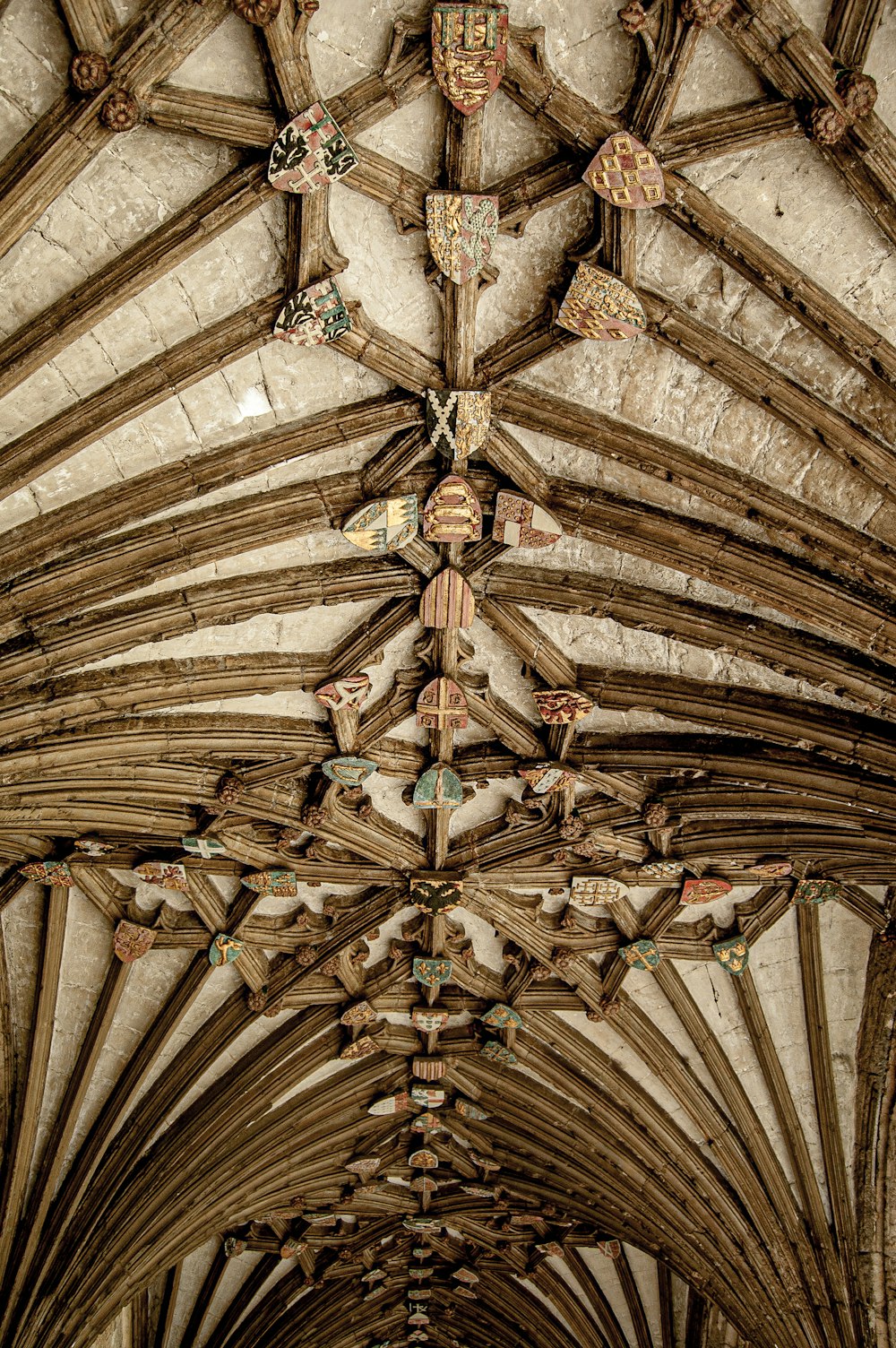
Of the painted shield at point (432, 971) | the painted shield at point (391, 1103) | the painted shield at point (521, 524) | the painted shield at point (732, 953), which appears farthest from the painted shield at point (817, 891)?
the painted shield at point (391, 1103)

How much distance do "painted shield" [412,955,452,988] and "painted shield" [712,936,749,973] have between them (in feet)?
9.47

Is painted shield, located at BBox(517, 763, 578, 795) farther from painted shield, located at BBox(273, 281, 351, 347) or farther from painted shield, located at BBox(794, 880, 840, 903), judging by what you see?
painted shield, located at BBox(273, 281, 351, 347)

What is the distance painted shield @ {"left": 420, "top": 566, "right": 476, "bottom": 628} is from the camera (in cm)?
899

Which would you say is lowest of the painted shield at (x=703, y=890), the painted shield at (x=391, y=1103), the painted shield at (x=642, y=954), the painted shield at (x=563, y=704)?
the painted shield at (x=391, y=1103)

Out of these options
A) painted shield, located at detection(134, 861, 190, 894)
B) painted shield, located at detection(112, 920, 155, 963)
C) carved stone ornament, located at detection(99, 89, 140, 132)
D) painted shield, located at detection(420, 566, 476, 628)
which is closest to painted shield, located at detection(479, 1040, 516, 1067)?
painted shield, located at detection(112, 920, 155, 963)

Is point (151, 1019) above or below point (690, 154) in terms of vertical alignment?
below

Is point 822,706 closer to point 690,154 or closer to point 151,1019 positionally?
point 690,154

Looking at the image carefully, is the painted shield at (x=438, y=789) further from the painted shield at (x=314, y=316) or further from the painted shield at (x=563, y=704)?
the painted shield at (x=314, y=316)

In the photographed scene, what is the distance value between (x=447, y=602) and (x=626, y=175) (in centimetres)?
348

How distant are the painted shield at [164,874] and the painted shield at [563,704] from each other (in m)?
3.99

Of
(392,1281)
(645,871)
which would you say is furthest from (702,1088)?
(392,1281)

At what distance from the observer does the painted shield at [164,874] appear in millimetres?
11492

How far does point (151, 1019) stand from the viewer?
13.3m

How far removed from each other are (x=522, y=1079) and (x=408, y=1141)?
3.01m
